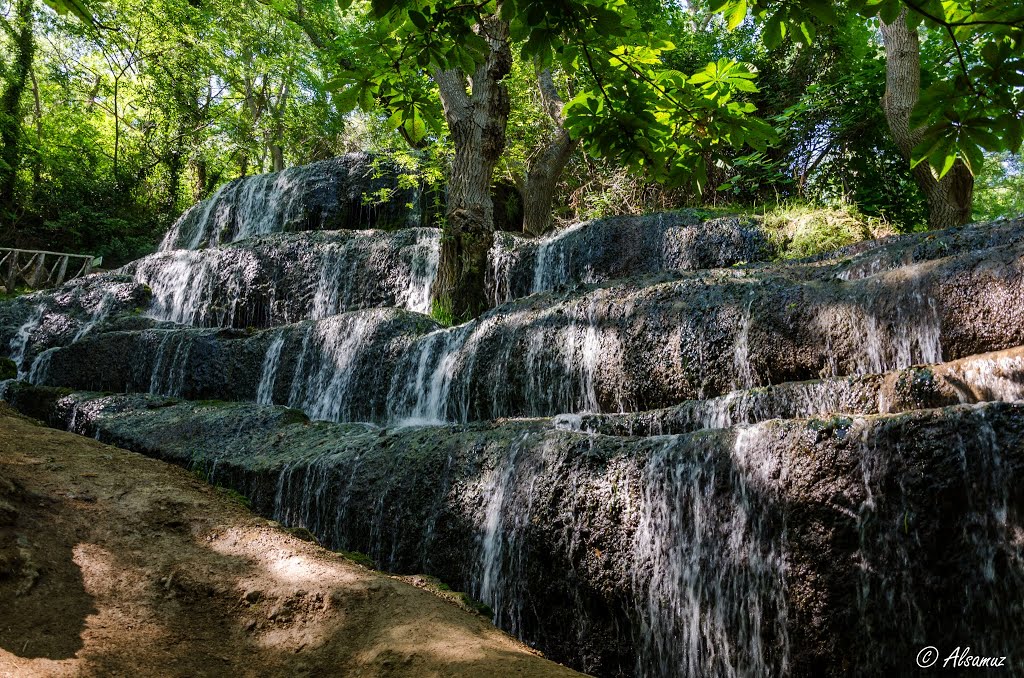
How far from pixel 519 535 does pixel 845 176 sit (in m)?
9.78

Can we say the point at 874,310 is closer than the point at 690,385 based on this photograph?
Yes

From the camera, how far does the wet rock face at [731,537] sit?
2.94m

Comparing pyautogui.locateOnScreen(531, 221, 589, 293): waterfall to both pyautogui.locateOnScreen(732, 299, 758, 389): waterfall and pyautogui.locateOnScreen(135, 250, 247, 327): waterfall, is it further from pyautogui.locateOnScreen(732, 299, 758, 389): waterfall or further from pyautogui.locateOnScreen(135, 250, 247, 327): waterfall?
pyautogui.locateOnScreen(135, 250, 247, 327): waterfall

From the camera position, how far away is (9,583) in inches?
110

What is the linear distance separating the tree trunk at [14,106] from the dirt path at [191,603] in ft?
61.6

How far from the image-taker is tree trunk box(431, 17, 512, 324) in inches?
371

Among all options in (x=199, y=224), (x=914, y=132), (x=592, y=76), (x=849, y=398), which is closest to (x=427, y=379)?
(x=849, y=398)

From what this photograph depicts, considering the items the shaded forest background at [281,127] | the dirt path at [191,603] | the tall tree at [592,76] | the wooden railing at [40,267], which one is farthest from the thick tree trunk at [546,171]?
the wooden railing at [40,267]

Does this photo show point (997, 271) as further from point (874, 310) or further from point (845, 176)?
point (845, 176)

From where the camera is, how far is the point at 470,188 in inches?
376

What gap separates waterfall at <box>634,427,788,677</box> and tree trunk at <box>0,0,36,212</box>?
20786 mm

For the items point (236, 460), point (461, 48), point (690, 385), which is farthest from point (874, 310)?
point (236, 460)

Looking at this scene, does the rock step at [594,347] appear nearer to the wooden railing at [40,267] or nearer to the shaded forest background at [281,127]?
the shaded forest background at [281,127]

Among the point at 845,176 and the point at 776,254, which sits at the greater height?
the point at 845,176
